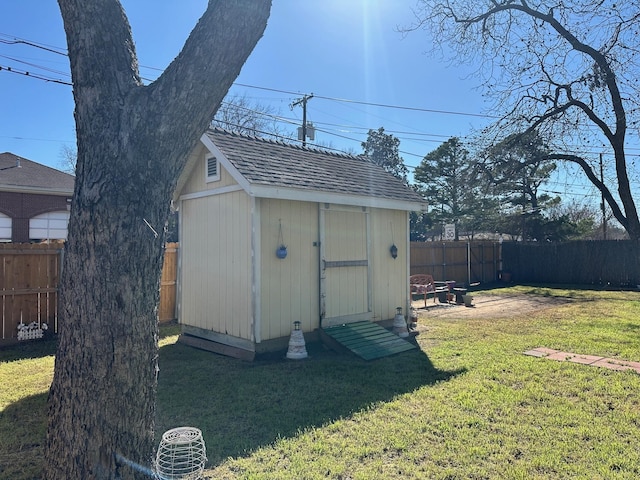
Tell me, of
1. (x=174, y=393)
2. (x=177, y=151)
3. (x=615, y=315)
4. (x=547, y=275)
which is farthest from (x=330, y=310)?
(x=547, y=275)

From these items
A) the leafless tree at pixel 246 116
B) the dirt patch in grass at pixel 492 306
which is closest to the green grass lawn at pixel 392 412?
the dirt patch in grass at pixel 492 306

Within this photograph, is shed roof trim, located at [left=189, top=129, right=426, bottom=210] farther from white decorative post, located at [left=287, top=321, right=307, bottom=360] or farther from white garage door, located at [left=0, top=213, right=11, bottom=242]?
white garage door, located at [left=0, top=213, right=11, bottom=242]

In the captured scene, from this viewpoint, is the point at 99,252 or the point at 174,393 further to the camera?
the point at 174,393

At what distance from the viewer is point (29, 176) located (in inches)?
617

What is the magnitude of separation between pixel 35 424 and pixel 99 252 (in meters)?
2.82

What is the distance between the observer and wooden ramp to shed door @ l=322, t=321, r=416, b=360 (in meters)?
6.03

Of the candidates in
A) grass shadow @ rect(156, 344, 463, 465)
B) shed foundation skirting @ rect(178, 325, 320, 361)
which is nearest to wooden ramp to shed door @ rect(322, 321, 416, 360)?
grass shadow @ rect(156, 344, 463, 465)

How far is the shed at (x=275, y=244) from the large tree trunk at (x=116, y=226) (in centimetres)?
356

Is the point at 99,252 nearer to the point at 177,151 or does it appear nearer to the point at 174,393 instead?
the point at 177,151

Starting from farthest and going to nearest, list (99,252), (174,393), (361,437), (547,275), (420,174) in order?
(420,174) < (547,275) < (174,393) < (361,437) < (99,252)

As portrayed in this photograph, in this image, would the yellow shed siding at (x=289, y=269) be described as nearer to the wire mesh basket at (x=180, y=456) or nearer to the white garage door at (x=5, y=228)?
the wire mesh basket at (x=180, y=456)

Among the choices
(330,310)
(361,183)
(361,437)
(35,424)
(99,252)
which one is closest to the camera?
(99,252)

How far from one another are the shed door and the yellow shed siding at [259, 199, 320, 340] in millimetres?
156

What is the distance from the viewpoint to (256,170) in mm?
6020
